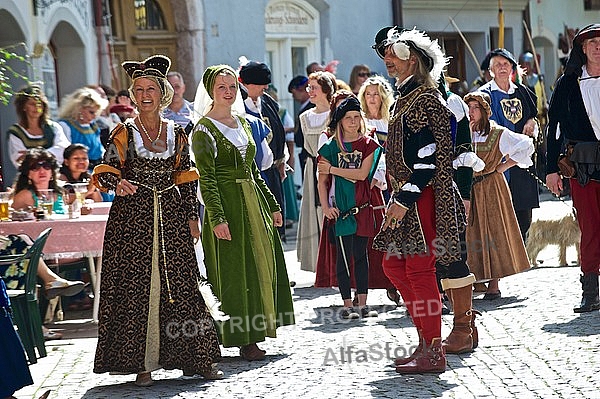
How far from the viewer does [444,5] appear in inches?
945

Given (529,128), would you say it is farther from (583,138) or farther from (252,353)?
(252,353)

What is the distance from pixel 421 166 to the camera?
7.04 metres

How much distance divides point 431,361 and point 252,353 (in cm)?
130

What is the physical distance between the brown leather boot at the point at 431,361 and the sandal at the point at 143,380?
1.38 metres

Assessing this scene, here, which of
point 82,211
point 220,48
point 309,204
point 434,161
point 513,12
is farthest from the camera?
point 513,12

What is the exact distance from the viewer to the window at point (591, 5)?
29.4m

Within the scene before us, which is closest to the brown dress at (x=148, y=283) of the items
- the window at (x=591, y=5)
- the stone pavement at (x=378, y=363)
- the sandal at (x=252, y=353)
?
the stone pavement at (x=378, y=363)

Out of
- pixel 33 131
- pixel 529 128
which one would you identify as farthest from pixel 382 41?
pixel 33 131

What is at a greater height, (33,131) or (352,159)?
(33,131)

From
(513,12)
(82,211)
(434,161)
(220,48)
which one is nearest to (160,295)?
(434,161)

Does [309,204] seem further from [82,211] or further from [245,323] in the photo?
[245,323]

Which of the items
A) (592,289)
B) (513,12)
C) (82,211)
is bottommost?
(592,289)

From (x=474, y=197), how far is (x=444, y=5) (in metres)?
14.6

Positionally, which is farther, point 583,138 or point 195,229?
point 583,138
